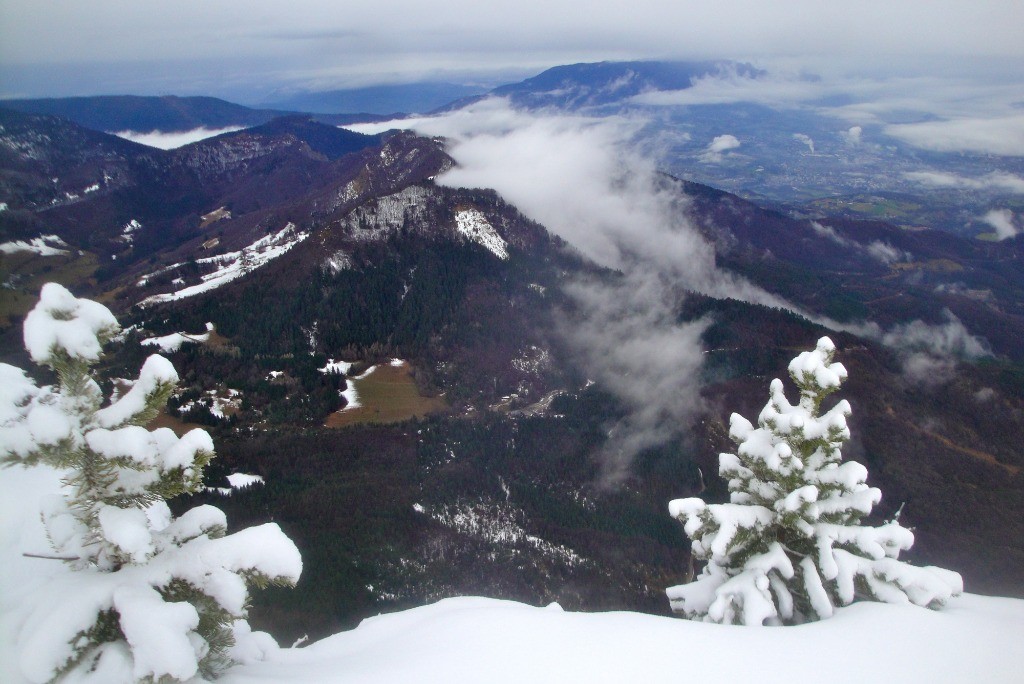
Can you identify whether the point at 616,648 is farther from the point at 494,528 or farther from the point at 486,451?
the point at 486,451

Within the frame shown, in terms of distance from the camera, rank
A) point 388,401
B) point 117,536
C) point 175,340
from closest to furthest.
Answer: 1. point 117,536
2. point 388,401
3. point 175,340

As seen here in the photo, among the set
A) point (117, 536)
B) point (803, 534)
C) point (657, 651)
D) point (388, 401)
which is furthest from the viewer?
point (388, 401)

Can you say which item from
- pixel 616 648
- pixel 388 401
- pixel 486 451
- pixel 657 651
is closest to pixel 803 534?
pixel 657 651

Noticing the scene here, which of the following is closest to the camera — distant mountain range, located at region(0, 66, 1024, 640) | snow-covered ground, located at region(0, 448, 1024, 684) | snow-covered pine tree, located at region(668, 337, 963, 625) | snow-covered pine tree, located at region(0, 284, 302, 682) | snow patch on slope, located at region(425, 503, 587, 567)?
snow-covered pine tree, located at region(0, 284, 302, 682)

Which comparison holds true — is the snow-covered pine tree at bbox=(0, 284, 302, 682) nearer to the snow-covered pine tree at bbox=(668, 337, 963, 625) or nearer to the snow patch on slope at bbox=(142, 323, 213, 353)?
the snow-covered pine tree at bbox=(668, 337, 963, 625)

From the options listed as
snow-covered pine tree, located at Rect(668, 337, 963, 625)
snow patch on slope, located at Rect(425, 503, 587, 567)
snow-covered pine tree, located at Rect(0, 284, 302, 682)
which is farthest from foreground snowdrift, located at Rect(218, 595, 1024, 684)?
snow patch on slope, located at Rect(425, 503, 587, 567)
